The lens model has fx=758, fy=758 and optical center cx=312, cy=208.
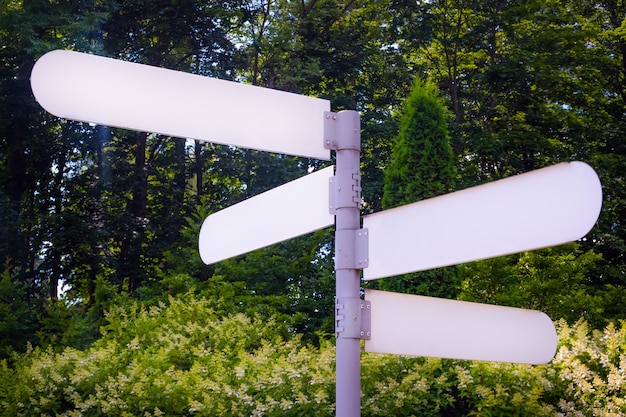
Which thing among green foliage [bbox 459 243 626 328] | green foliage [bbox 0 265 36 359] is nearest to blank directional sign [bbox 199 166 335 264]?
green foliage [bbox 459 243 626 328]

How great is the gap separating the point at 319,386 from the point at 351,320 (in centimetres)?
294

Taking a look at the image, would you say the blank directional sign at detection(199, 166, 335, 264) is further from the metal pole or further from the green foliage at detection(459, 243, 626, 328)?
the green foliage at detection(459, 243, 626, 328)

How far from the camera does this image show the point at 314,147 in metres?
1.60

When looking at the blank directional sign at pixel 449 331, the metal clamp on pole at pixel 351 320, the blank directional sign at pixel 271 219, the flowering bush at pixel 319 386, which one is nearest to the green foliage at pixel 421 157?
the flowering bush at pixel 319 386

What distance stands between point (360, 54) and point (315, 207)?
14.0 metres

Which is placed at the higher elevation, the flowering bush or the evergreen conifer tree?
the evergreen conifer tree

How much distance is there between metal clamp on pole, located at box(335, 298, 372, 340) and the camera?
1513 mm

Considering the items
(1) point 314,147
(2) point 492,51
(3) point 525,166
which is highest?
(2) point 492,51

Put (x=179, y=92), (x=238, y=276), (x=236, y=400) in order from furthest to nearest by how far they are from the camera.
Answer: (x=238, y=276) → (x=236, y=400) → (x=179, y=92)

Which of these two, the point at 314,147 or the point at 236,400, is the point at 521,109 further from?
the point at 314,147

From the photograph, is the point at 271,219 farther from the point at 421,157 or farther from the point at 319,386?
the point at 421,157

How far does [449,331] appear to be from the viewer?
1581 millimetres

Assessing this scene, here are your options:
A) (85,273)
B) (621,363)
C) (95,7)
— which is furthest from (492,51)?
(621,363)

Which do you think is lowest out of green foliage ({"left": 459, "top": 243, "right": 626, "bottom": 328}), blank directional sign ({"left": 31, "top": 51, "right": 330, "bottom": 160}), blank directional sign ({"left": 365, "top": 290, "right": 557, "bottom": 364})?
blank directional sign ({"left": 365, "top": 290, "right": 557, "bottom": 364})
